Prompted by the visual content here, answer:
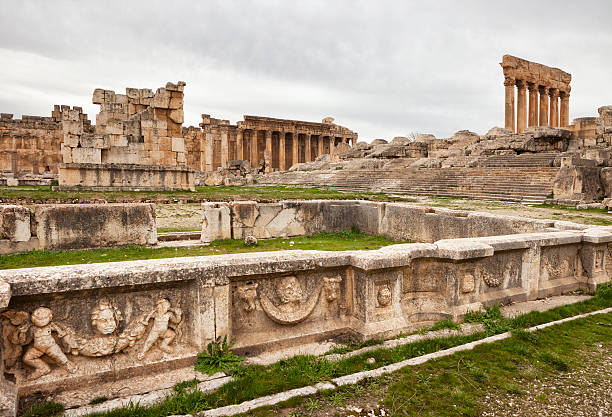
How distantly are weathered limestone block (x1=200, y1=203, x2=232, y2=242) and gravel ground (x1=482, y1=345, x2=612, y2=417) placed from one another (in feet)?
19.5

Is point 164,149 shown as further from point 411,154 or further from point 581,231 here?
point 411,154

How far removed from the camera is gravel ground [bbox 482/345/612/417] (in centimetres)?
249

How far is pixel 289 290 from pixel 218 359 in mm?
790

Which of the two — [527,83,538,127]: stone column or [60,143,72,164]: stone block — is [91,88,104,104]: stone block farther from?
[527,83,538,127]: stone column

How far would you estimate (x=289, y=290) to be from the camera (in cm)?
330

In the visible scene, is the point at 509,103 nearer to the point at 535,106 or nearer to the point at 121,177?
the point at 535,106

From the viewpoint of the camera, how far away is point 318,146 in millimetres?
46969

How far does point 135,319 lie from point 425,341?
2449mm

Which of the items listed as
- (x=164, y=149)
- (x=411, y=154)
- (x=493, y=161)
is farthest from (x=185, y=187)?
(x=411, y=154)

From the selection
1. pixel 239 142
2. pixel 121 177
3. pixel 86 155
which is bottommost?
pixel 121 177

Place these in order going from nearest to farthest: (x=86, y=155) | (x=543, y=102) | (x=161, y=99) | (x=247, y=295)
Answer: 1. (x=247, y=295)
2. (x=86, y=155)
3. (x=161, y=99)
4. (x=543, y=102)

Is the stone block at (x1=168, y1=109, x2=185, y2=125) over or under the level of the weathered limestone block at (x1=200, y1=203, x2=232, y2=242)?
over

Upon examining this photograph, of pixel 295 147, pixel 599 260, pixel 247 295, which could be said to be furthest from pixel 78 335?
pixel 295 147

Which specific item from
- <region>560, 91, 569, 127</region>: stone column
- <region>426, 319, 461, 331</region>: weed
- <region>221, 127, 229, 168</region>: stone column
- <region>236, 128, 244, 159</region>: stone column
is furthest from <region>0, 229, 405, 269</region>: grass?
<region>560, 91, 569, 127</region>: stone column
